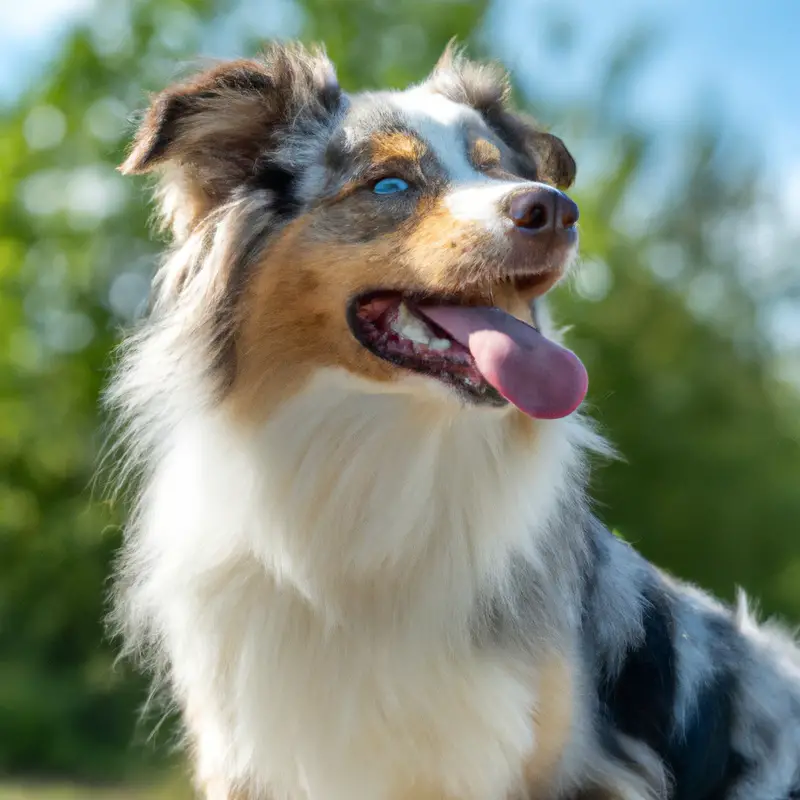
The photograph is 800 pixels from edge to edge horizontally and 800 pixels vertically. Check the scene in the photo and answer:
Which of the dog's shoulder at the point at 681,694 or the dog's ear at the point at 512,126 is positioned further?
the dog's ear at the point at 512,126

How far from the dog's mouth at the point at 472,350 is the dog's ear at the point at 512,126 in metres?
0.92

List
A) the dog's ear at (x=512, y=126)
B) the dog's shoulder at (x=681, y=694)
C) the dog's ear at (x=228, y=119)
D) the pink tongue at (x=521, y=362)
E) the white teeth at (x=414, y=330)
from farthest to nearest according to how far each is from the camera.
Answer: the dog's ear at (x=512, y=126) < the dog's shoulder at (x=681, y=694) < the dog's ear at (x=228, y=119) < the white teeth at (x=414, y=330) < the pink tongue at (x=521, y=362)

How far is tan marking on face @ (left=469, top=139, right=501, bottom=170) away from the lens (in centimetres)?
304

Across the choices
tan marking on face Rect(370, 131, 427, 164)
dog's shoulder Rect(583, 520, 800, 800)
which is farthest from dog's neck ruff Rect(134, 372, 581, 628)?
tan marking on face Rect(370, 131, 427, 164)

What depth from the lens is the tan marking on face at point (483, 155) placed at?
9.96 ft

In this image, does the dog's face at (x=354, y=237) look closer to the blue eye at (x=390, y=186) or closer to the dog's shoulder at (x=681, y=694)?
the blue eye at (x=390, y=186)

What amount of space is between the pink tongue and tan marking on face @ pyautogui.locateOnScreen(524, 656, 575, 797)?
2.49 feet

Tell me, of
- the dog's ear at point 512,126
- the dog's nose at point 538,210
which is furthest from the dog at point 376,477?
A: the dog's ear at point 512,126

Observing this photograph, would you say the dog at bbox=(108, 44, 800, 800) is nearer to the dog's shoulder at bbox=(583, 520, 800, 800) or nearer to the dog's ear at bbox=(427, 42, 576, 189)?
the dog's shoulder at bbox=(583, 520, 800, 800)

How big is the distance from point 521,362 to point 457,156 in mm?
762

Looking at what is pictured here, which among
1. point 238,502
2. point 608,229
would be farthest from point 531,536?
point 608,229

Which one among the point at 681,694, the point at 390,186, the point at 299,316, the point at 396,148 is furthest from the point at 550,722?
the point at 396,148

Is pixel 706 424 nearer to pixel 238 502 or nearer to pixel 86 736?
pixel 86 736

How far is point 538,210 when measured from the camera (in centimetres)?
→ 262
